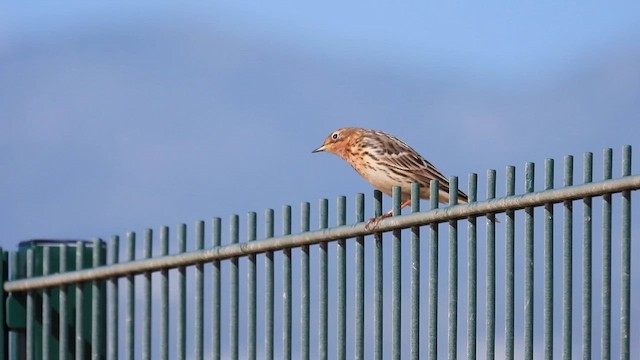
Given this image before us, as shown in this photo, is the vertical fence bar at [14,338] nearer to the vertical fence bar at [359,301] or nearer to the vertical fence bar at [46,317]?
the vertical fence bar at [46,317]

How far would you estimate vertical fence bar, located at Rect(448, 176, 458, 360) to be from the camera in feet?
24.8

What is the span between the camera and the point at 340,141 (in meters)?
11.9

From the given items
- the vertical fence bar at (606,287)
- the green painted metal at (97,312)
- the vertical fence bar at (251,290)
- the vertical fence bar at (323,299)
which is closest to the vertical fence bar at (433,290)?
the vertical fence bar at (323,299)

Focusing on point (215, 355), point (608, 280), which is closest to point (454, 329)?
point (608, 280)

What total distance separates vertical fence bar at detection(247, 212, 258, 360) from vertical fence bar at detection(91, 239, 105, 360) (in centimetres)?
162

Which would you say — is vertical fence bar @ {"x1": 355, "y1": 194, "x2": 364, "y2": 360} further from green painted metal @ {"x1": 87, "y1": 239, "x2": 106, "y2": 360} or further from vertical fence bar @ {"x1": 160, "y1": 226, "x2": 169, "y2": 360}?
green painted metal @ {"x1": 87, "y1": 239, "x2": 106, "y2": 360}

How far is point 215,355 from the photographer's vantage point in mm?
8977

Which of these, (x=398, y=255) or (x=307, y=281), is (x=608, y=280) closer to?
(x=398, y=255)

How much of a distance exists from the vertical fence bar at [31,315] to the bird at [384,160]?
2.34 meters

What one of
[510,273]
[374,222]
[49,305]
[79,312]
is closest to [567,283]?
[510,273]

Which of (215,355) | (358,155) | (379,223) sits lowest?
(215,355)

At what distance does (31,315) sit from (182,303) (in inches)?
67.0

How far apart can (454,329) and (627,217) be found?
113 cm

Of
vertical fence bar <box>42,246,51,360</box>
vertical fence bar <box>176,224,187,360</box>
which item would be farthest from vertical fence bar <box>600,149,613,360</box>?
vertical fence bar <box>42,246,51,360</box>
